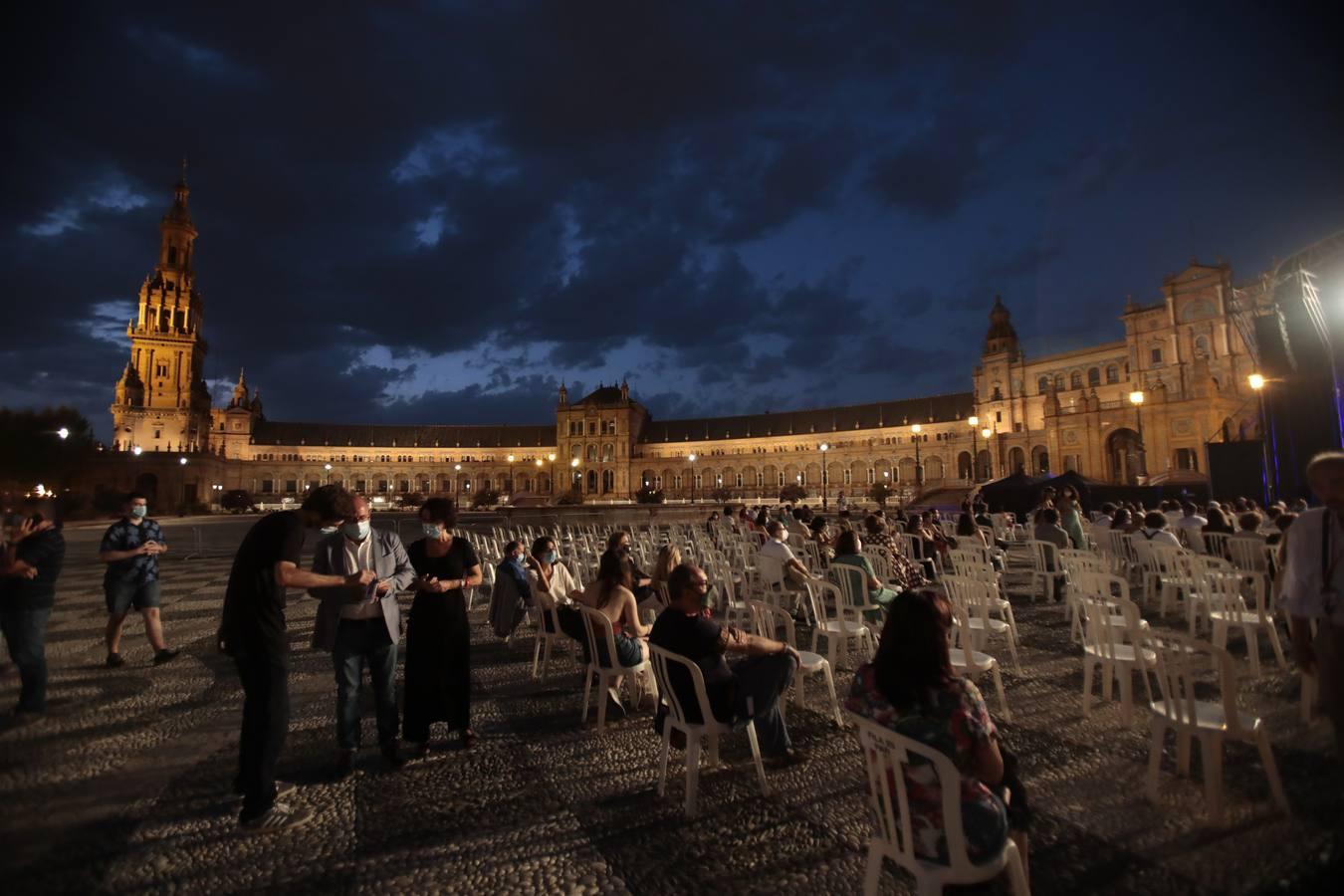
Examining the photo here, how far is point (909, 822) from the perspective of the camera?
2.04 meters

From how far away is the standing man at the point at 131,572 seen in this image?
5.82 m

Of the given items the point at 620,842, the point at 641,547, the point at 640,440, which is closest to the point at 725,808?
the point at 620,842

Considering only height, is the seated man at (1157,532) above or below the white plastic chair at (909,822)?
above

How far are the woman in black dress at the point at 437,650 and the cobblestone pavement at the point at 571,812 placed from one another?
25cm

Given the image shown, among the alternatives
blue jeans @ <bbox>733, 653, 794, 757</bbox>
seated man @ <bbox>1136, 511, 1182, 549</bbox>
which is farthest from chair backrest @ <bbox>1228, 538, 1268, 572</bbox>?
blue jeans @ <bbox>733, 653, 794, 757</bbox>

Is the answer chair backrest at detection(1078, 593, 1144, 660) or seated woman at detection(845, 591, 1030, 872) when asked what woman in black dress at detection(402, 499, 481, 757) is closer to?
seated woman at detection(845, 591, 1030, 872)

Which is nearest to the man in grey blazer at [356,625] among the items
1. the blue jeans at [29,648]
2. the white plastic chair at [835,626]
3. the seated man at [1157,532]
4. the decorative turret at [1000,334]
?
the blue jeans at [29,648]

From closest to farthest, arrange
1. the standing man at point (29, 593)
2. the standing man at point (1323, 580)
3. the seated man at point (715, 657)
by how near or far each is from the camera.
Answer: the standing man at point (1323, 580) < the seated man at point (715, 657) < the standing man at point (29, 593)

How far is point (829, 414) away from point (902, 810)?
74.0 m

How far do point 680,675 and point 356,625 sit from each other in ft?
6.27

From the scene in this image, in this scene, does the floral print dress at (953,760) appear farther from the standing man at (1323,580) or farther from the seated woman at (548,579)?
the seated woman at (548,579)

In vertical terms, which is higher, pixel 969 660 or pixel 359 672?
pixel 359 672

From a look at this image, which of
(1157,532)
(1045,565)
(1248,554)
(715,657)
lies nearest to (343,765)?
(715,657)

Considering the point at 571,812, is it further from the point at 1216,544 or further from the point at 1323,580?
the point at 1216,544
